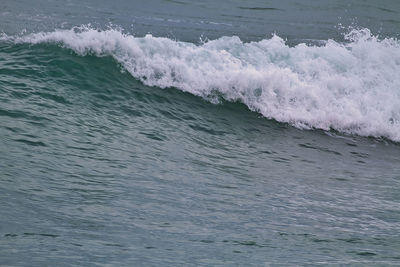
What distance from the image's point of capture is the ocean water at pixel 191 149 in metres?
6.34

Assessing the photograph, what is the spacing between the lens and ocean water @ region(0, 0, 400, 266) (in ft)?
20.8

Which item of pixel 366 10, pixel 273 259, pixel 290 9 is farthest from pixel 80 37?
pixel 366 10

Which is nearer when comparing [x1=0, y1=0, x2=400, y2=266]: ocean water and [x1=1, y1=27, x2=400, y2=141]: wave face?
[x1=0, y1=0, x2=400, y2=266]: ocean water

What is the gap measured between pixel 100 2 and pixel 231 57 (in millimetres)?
9215

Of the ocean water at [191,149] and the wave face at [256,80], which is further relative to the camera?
the wave face at [256,80]

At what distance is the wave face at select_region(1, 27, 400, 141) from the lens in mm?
13078

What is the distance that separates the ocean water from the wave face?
0.03 meters

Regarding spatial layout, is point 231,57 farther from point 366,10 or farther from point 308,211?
point 366,10

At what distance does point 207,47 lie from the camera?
1441 cm

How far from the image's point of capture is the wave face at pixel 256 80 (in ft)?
42.9

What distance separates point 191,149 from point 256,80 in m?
3.54

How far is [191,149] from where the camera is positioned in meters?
10.3

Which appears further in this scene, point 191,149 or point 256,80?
point 256,80

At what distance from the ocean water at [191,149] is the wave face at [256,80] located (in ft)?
0.10
